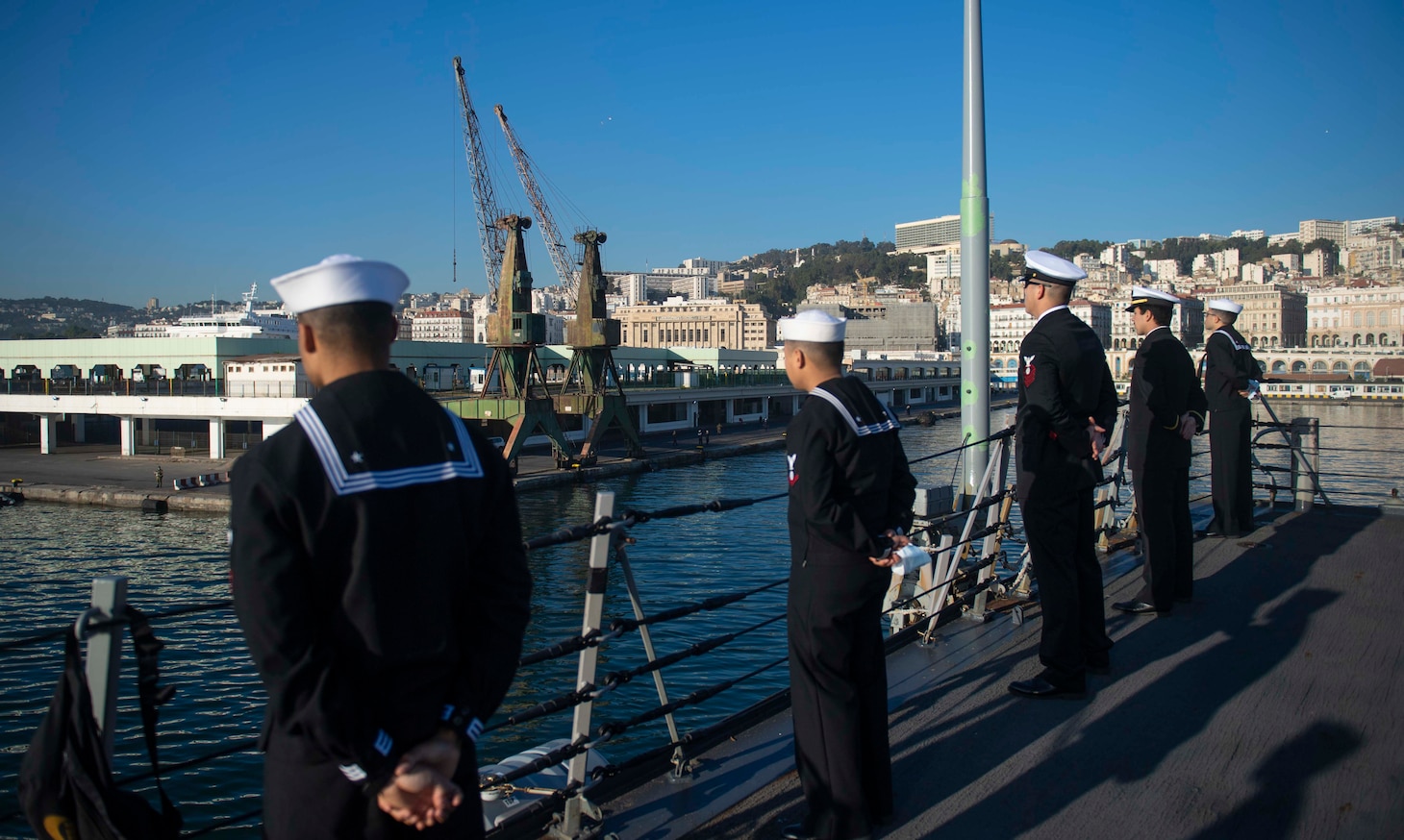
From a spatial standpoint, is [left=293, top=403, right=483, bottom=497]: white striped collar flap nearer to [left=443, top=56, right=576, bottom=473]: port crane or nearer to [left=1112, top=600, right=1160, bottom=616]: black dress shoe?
[left=1112, top=600, right=1160, bottom=616]: black dress shoe

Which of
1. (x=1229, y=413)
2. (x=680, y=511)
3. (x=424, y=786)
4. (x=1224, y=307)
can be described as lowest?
(x=424, y=786)

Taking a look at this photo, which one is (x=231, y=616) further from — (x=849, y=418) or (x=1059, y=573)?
(x=849, y=418)

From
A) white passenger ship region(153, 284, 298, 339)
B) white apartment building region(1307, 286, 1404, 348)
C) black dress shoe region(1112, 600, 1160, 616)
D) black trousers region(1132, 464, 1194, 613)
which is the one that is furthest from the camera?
white apartment building region(1307, 286, 1404, 348)

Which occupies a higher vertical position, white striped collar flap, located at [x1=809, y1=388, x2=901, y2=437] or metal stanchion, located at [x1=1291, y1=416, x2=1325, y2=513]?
white striped collar flap, located at [x1=809, y1=388, x2=901, y2=437]

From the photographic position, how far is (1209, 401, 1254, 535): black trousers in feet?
25.5

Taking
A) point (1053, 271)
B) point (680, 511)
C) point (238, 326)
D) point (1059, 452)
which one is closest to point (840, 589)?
→ point (680, 511)

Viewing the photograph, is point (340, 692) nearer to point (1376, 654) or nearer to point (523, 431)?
point (1376, 654)

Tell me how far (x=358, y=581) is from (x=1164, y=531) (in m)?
5.13

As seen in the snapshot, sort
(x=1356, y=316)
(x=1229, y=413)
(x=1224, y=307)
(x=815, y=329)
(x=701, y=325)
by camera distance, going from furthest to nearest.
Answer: (x=701, y=325) < (x=1356, y=316) < (x=1229, y=413) < (x=1224, y=307) < (x=815, y=329)

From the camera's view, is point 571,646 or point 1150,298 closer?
point 571,646

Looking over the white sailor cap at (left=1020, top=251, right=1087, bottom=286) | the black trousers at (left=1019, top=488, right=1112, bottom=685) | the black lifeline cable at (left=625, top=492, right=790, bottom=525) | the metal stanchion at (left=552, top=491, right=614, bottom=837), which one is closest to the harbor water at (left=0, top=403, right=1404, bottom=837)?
the metal stanchion at (left=552, top=491, right=614, bottom=837)

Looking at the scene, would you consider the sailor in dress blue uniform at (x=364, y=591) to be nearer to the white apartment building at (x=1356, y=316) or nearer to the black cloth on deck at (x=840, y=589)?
the black cloth on deck at (x=840, y=589)

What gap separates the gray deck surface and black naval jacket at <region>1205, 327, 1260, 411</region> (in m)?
2.29

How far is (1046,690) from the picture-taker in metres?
4.31
